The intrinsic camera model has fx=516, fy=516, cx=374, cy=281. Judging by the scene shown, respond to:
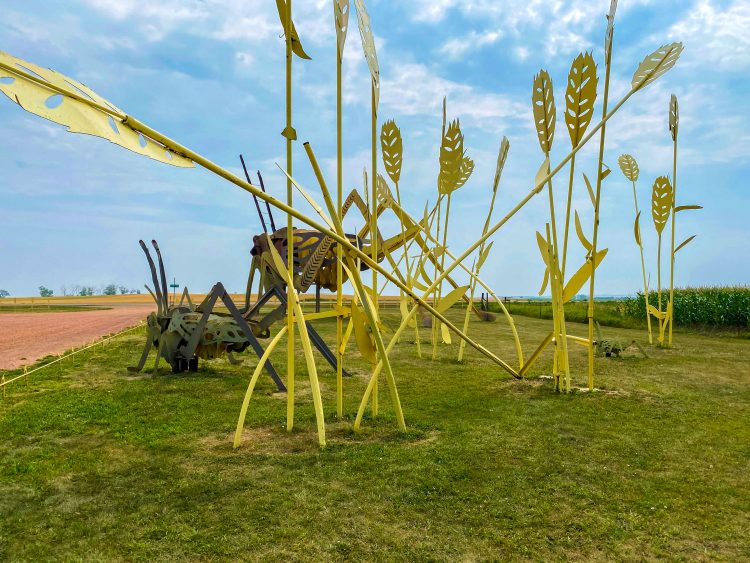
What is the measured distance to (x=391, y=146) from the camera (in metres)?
4.80

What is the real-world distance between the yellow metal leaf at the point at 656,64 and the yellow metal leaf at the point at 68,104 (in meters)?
3.64

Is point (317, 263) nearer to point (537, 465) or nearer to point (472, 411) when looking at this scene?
point (472, 411)

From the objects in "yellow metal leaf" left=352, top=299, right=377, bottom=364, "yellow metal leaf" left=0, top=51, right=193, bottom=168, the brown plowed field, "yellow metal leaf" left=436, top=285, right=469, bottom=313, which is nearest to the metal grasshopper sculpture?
"yellow metal leaf" left=436, top=285, right=469, bottom=313

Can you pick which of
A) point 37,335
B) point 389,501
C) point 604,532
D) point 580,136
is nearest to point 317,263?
point 389,501

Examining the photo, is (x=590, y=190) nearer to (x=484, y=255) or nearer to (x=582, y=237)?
(x=582, y=237)

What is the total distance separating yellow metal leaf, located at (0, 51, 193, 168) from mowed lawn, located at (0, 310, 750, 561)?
5.60 feet

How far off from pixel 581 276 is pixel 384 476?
9.17 ft

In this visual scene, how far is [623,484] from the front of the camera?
2.85 m

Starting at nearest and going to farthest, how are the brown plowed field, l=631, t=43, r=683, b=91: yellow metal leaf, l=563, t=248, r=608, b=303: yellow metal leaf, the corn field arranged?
l=631, t=43, r=683, b=91: yellow metal leaf
l=563, t=248, r=608, b=303: yellow metal leaf
the brown plowed field
the corn field

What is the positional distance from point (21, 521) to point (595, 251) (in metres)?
4.63

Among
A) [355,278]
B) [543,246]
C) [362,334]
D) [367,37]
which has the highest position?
[367,37]

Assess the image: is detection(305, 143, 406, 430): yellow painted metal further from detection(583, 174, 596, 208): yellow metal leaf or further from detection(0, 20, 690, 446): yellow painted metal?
detection(583, 174, 596, 208): yellow metal leaf

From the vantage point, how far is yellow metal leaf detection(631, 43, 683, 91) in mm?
3961

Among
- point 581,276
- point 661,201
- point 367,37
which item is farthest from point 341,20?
point 661,201
